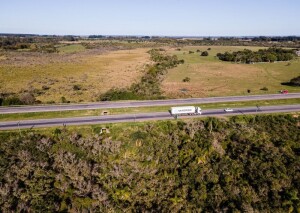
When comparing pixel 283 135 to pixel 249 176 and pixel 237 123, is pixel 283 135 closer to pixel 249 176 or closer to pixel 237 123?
pixel 237 123

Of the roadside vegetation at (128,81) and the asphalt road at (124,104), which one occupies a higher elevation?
the asphalt road at (124,104)

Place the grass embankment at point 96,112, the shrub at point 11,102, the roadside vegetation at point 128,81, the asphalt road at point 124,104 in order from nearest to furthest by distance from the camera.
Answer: the grass embankment at point 96,112, the asphalt road at point 124,104, the shrub at point 11,102, the roadside vegetation at point 128,81

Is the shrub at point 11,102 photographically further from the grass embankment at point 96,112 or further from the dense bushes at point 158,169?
the dense bushes at point 158,169

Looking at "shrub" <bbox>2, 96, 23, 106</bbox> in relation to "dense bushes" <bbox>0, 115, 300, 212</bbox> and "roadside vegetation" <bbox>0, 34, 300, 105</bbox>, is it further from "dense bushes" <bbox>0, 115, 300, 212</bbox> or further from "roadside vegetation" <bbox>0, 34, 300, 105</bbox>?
"dense bushes" <bbox>0, 115, 300, 212</bbox>

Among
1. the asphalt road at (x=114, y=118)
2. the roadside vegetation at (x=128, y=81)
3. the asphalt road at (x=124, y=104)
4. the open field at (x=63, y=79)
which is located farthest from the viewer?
the open field at (x=63, y=79)

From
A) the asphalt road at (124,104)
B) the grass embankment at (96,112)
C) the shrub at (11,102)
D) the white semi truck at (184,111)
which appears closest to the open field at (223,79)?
the asphalt road at (124,104)

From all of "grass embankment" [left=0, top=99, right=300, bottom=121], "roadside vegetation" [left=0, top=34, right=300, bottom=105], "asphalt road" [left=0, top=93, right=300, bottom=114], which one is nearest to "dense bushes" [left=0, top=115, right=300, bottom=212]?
"grass embankment" [left=0, top=99, right=300, bottom=121]
